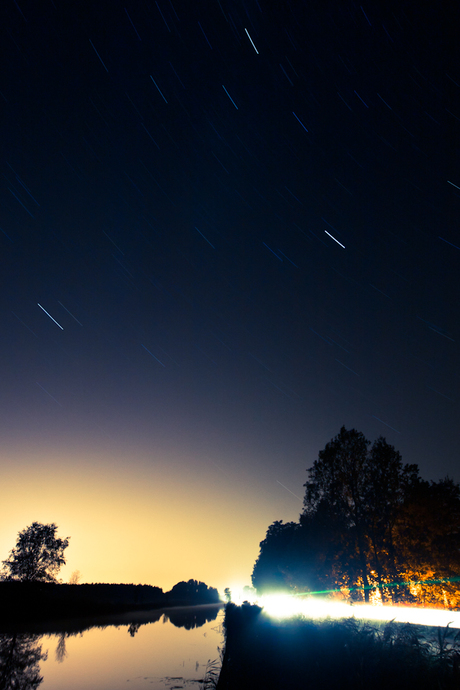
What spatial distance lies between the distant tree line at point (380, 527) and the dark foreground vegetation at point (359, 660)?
548 inches

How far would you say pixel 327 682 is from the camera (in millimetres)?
6414

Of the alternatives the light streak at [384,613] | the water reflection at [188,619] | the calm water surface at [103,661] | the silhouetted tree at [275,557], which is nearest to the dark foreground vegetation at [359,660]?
the light streak at [384,613]

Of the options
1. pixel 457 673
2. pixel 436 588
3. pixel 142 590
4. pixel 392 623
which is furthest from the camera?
pixel 142 590

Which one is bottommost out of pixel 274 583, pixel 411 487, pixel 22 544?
pixel 274 583

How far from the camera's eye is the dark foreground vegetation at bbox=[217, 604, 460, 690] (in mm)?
4863

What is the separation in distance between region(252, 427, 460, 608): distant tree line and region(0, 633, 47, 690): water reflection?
17240mm

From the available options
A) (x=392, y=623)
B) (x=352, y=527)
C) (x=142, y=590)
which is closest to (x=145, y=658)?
(x=352, y=527)

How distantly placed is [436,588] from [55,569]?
55.7 meters

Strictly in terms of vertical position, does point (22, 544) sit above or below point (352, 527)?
below

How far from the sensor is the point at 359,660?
5.96 metres

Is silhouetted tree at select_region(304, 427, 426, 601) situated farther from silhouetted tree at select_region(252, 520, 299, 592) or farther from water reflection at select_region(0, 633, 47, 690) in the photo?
silhouetted tree at select_region(252, 520, 299, 592)

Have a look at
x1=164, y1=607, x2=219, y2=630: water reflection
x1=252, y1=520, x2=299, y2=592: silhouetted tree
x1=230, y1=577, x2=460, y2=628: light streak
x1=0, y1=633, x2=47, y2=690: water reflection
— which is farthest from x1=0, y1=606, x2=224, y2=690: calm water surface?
x1=252, y1=520, x2=299, y2=592: silhouetted tree

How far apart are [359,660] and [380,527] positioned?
19.0m

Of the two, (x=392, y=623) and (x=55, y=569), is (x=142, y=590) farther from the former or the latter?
(x=392, y=623)
